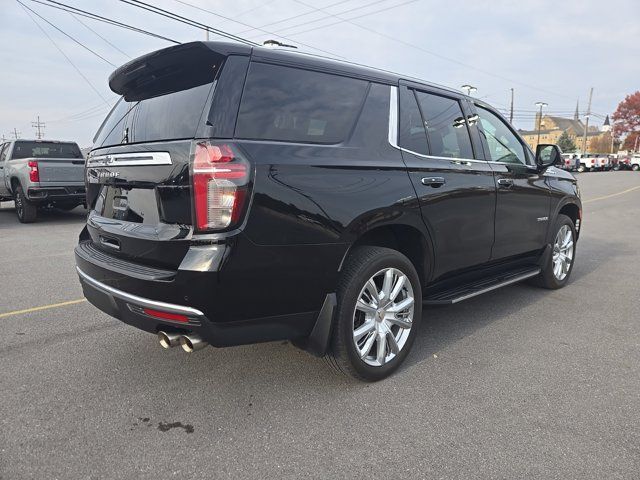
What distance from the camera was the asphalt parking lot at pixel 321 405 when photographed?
7.45 ft

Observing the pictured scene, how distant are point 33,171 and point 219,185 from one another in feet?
32.7

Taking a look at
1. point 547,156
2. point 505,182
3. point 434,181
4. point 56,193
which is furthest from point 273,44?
point 56,193

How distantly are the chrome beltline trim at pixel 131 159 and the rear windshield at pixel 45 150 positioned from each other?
10468 mm

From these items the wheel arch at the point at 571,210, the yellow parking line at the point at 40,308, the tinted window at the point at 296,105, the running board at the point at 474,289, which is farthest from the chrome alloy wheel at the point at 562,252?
the yellow parking line at the point at 40,308

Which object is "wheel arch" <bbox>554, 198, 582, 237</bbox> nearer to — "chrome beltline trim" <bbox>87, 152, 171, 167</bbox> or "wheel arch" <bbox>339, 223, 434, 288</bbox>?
"wheel arch" <bbox>339, 223, 434, 288</bbox>

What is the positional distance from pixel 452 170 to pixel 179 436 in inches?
99.3

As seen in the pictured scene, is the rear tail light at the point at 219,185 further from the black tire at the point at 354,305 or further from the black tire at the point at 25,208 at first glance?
the black tire at the point at 25,208

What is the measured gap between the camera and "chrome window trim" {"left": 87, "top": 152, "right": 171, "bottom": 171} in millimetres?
2506

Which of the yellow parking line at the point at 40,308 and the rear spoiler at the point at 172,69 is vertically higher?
the rear spoiler at the point at 172,69

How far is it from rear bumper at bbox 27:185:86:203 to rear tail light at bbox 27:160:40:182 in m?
0.21

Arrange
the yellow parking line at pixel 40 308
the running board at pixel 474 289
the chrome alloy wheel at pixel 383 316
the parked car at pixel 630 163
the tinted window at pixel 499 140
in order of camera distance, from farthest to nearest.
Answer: the parked car at pixel 630 163
the yellow parking line at pixel 40 308
the tinted window at pixel 499 140
the running board at pixel 474 289
the chrome alloy wheel at pixel 383 316

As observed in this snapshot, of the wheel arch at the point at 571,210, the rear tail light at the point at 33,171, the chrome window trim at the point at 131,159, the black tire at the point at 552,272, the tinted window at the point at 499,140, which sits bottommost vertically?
Answer: the black tire at the point at 552,272

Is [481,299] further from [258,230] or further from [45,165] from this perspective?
[45,165]

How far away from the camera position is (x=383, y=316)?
3.06 m
